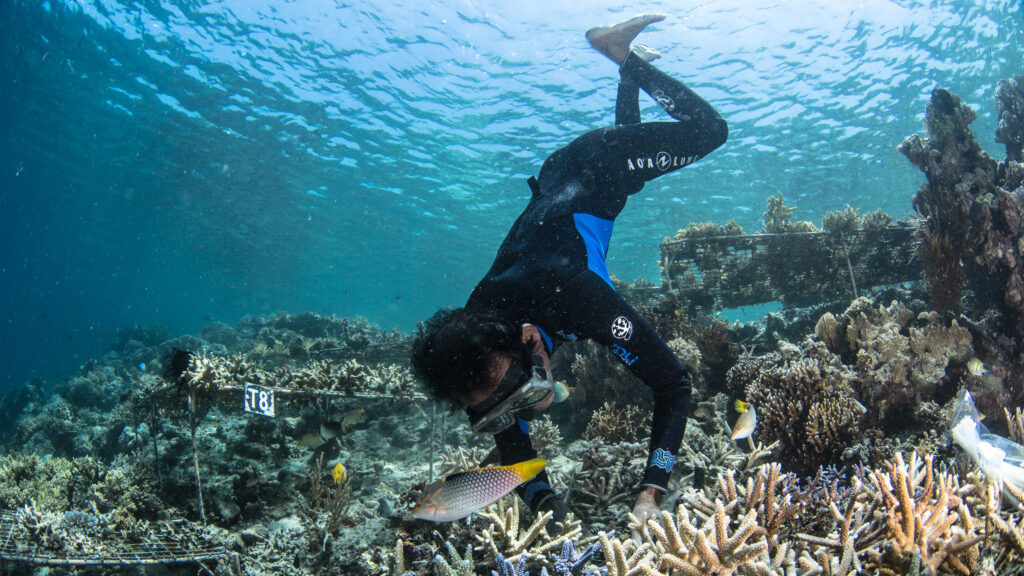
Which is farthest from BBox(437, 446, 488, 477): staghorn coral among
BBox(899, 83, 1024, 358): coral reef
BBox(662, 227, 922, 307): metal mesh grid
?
BBox(899, 83, 1024, 358): coral reef

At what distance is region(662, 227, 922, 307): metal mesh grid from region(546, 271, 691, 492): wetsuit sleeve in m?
7.25

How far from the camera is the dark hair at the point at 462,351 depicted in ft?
8.05

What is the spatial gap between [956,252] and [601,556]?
8209 mm

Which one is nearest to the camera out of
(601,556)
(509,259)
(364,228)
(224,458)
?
(601,556)

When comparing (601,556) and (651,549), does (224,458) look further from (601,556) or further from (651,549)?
(651,549)

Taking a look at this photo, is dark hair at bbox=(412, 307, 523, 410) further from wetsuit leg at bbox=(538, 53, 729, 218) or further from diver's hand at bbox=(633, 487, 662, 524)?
wetsuit leg at bbox=(538, 53, 729, 218)

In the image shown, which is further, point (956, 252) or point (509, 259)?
point (956, 252)

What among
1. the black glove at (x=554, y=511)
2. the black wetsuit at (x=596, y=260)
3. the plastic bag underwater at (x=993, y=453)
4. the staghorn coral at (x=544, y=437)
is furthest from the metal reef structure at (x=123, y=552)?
the plastic bag underwater at (x=993, y=453)

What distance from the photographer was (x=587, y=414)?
7281 mm

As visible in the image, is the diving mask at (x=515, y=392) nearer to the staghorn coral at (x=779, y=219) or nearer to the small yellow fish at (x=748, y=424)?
the small yellow fish at (x=748, y=424)

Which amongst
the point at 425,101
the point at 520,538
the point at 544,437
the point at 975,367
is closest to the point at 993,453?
the point at 520,538

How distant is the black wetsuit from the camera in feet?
8.89

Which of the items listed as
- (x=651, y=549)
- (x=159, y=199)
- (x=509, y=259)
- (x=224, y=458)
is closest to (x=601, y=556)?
(x=651, y=549)

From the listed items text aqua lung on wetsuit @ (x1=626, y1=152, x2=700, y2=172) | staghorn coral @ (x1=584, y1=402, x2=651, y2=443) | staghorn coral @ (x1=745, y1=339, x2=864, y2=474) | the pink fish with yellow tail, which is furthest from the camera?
staghorn coral @ (x1=584, y1=402, x2=651, y2=443)
